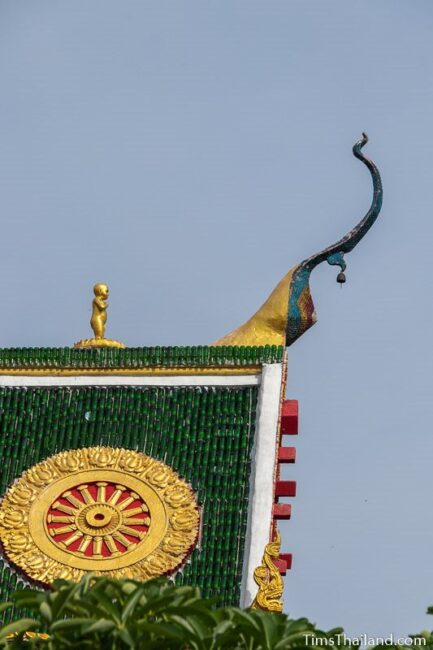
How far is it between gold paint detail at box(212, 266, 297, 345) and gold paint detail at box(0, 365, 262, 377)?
0.84 m

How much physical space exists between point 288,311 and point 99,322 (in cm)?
313

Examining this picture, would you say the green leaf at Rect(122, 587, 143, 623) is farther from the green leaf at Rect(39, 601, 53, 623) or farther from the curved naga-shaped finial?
the curved naga-shaped finial

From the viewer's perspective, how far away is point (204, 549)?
114 feet

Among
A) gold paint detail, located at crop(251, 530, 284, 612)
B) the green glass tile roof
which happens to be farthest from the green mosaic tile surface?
gold paint detail, located at crop(251, 530, 284, 612)

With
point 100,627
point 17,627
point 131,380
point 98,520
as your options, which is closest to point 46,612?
point 100,627

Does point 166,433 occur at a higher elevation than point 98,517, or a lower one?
higher

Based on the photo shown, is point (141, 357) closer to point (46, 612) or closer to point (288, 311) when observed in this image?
point (288, 311)

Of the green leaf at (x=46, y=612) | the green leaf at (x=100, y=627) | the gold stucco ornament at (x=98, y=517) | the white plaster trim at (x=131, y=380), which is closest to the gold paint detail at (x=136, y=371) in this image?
the white plaster trim at (x=131, y=380)

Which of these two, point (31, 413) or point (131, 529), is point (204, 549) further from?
point (31, 413)

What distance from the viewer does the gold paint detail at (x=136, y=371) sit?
120 feet

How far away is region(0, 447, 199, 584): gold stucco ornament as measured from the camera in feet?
114

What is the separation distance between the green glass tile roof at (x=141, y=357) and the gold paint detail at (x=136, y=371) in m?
0.06

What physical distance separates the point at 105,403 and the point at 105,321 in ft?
6.98

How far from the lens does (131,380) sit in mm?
36938
